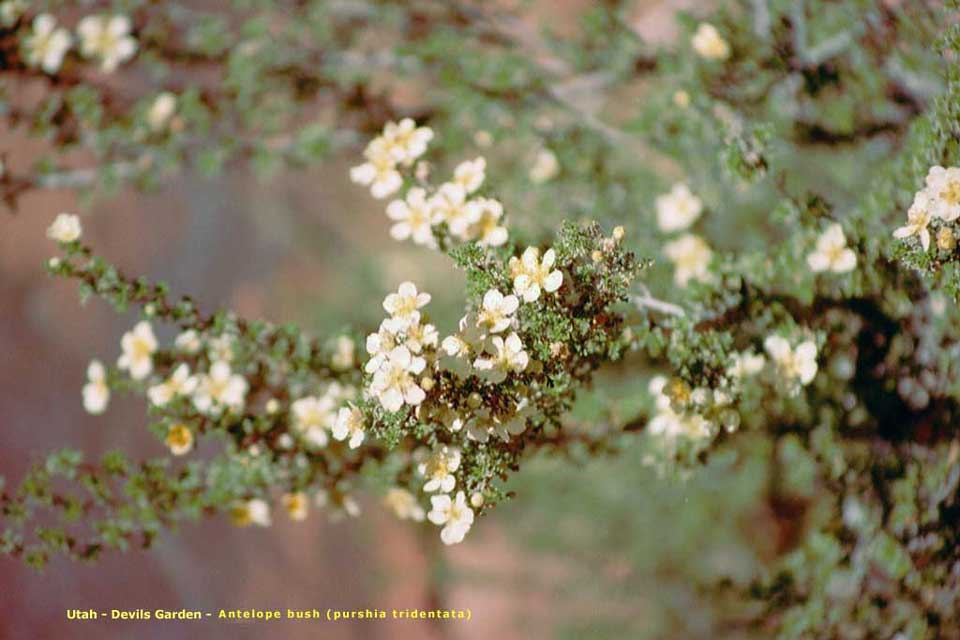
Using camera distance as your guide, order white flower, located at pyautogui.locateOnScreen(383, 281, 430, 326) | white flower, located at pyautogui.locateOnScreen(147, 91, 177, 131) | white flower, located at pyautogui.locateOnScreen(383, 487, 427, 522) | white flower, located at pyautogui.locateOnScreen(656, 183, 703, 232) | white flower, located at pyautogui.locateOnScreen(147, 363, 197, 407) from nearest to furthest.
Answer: white flower, located at pyautogui.locateOnScreen(383, 281, 430, 326) → white flower, located at pyautogui.locateOnScreen(147, 363, 197, 407) → white flower, located at pyautogui.locateOnScreen(383, 487, 427, 522) → white flower, located at pyautogui.locateOnScreen(656, 183, 703, 232) → white flower, located at pyautogui.locateOnScreen(147, 91, 177, 131)

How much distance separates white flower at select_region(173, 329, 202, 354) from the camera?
70.8 inches

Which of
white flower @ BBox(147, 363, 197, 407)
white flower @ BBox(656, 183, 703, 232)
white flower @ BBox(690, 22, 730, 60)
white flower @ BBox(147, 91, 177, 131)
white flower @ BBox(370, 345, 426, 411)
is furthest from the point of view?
white flower @ BBox(147, 91, 177, 131)

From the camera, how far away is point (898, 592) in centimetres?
193

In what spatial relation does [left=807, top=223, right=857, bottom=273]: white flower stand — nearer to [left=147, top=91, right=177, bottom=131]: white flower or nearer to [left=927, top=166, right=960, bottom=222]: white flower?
[left=927, top=166, right=960, bottom=222]: white flower

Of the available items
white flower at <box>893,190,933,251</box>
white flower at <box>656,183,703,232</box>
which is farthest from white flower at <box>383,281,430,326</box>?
white flower at <box>656,183,703,232</box>

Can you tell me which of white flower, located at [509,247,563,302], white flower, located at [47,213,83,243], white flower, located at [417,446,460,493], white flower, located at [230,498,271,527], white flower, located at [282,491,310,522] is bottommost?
white flower, located at [230,498,271,527]

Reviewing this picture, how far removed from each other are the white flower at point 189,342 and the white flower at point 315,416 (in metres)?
0.26

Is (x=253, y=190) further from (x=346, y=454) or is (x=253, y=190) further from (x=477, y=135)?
(x=346, y=454)

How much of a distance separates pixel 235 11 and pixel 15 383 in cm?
165

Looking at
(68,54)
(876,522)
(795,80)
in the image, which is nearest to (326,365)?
(876,522)

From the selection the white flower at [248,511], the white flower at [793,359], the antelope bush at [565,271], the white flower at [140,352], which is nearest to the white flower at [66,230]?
the antelope bush at [565,271]

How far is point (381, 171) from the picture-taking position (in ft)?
6.00

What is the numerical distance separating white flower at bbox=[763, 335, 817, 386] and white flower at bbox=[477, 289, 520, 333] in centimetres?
68

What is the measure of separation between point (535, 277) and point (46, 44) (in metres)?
2.03
